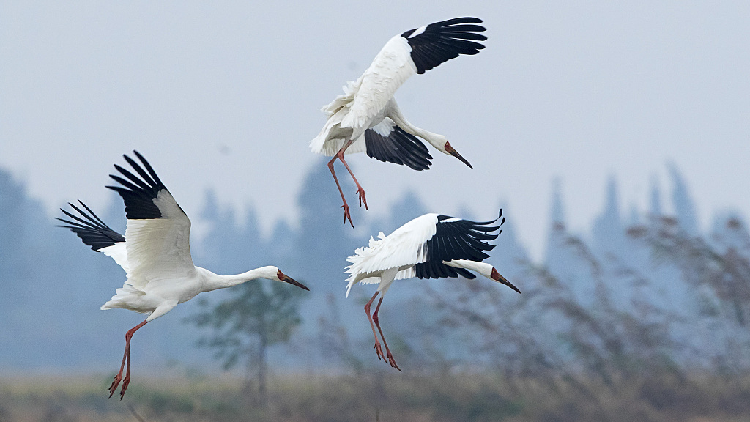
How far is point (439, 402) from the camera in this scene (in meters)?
26.4

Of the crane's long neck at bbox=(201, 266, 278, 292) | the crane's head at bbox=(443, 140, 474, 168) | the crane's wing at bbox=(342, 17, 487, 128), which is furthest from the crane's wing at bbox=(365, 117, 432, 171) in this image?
the crane's long neck at bbox=(201, 266, 278, 292)

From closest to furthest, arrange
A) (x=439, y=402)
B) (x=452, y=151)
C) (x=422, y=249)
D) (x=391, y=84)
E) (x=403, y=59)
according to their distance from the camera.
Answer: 1. (x=391, y=84)
2. (x=403, y=59)
3. (x=422, y=249)
4. (x=452, y=151)
5. (x=439, y=402)

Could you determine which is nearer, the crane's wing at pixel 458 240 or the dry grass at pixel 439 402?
the crane's wing at pixel 458 240

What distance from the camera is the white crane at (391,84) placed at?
8602 millimetres

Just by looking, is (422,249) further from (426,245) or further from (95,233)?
(95,233)

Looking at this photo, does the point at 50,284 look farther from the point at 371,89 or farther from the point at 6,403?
the point at 371,89

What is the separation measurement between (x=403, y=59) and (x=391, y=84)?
31 centimetres

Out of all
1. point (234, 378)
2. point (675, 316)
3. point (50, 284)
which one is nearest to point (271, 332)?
point (234, 378)

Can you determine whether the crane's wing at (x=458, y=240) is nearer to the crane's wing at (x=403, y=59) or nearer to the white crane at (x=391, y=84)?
the white crane at (x=391, y=84)

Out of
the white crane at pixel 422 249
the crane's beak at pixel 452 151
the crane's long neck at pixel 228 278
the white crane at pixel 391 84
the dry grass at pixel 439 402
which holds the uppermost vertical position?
the white crane at pixel 391 84

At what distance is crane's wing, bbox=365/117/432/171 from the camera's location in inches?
399

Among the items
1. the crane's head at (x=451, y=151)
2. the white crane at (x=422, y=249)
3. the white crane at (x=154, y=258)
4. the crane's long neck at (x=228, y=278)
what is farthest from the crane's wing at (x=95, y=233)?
the crane's head at (x=451, y=151)

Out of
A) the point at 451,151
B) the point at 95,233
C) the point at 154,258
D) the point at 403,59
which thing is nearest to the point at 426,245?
the point at 451,151

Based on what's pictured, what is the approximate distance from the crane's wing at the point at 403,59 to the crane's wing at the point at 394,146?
1.06 meters
